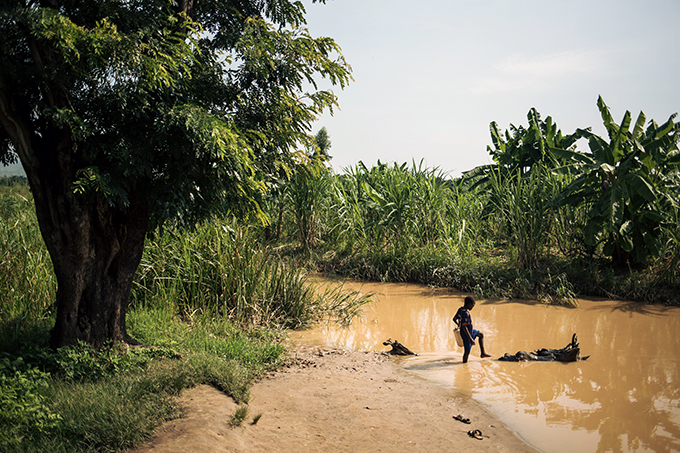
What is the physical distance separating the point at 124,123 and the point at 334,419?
324 cm

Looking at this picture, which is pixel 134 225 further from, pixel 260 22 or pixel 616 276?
pixel 616 276

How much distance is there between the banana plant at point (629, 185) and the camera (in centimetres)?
765

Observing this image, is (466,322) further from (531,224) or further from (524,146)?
(524,146)

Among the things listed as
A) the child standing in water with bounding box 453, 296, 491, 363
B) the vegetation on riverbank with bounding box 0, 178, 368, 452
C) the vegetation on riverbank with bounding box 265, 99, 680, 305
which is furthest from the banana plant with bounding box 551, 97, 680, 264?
the vegetation on riverbank with bounding box 0, 178, 368, 452

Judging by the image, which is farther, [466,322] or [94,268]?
[466,322]

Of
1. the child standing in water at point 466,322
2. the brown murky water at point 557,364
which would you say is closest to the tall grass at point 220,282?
the brown murky water at point 557,364

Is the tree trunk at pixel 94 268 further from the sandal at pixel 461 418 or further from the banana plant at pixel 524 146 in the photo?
the banana plant at pixel 524 146

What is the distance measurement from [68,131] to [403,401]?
4.01m

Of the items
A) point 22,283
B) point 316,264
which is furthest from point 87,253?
point 316,264

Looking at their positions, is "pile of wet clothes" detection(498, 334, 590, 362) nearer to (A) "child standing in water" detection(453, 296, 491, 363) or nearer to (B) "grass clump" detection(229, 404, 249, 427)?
(A) "child standing in water" detection(453, 296, 491, 363)

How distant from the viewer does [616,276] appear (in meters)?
8.39

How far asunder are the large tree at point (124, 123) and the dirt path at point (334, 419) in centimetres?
171

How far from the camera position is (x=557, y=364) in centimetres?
519

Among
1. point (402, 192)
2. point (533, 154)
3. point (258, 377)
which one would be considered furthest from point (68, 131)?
point (533, 154)
